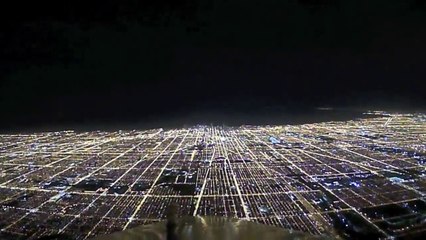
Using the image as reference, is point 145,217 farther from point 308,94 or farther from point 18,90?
point 308,94

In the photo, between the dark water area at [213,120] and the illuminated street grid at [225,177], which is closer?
the illuminated street grid at [225,177]

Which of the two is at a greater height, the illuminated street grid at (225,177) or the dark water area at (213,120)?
the dark water area at (213,120)

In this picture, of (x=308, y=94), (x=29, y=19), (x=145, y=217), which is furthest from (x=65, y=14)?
(x=308, y=94)

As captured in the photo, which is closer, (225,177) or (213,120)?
(225,177)

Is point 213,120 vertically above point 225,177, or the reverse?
point 213,120

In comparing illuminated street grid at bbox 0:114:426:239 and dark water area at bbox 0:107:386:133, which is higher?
dark water area at bbox 0:107:386:133
